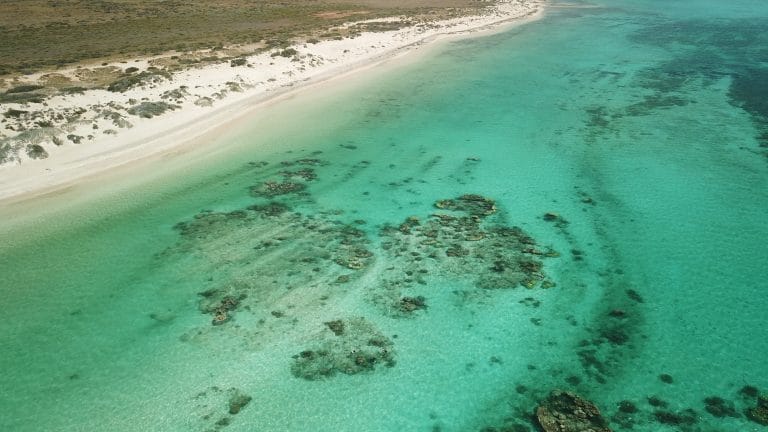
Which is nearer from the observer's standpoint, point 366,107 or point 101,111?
point 101,111

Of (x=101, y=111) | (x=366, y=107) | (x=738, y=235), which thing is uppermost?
(x=101, y=111)

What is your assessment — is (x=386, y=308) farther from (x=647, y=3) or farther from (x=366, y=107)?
(x=647, y=3)

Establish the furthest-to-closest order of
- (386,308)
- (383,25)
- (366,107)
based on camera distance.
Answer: (383,25) → (366,107) → (386,308)

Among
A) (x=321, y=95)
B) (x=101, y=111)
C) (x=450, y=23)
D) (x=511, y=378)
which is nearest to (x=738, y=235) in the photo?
(x=511, y=378)

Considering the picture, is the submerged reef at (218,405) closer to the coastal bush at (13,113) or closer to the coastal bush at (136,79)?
the coastal bush at (13,113)

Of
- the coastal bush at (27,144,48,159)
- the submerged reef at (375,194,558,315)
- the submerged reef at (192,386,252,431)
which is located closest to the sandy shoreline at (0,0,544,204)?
the coastal bush at (27,144,48,159)

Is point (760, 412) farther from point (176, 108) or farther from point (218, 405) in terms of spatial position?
point (176, 108)

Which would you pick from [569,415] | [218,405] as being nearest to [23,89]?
[218,405]

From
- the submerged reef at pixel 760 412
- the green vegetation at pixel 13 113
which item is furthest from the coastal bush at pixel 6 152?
the submerged reef at pixel 760 412
